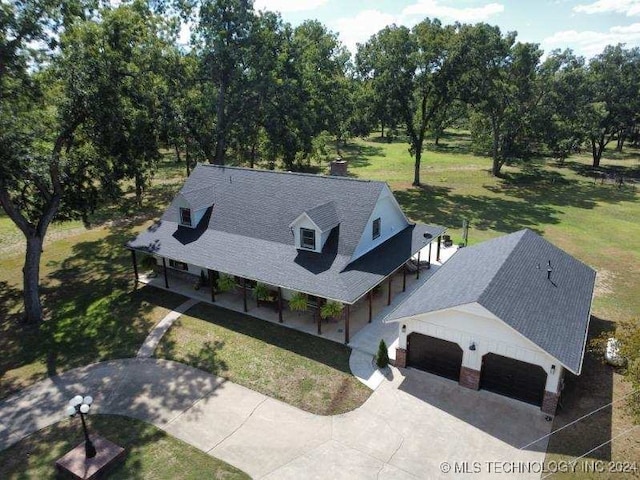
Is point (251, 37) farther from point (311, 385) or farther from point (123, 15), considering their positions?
point (311, 385)

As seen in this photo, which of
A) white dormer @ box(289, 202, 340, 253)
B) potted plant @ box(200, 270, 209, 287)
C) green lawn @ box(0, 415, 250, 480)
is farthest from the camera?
potted plant @ box(200, 270, 209, 287)

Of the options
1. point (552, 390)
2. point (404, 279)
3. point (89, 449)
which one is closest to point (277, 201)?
point (404, 279)

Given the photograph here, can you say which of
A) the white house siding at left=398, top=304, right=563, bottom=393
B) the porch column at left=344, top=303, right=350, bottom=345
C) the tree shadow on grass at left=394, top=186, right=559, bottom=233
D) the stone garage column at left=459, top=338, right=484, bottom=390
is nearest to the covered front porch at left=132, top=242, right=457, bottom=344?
the porch column at left=344, top=303, right=350, bottom=345

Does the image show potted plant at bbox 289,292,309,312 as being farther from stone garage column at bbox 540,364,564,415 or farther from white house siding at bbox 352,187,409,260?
stone garage column at bbox 540,364,564,415

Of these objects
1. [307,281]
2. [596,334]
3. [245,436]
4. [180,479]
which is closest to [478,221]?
[596,334]

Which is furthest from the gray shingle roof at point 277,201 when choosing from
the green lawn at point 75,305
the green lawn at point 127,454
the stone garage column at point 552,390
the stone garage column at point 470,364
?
the green lawn at point 127,454

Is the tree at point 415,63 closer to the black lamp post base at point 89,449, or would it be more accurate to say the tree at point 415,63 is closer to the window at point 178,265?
the window at point 178,265

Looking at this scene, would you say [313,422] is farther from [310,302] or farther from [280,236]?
[280,236]
